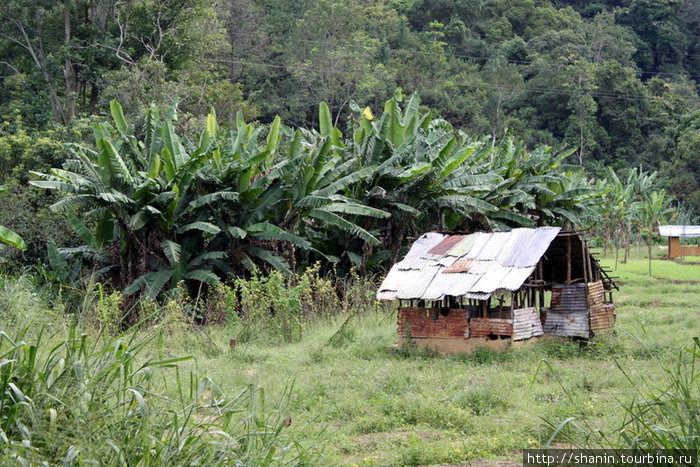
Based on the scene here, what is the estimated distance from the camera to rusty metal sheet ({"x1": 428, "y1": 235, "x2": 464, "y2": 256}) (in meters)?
11.5

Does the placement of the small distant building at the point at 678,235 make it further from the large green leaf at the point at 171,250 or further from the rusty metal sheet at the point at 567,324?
the large green leaf at the point at 171,250

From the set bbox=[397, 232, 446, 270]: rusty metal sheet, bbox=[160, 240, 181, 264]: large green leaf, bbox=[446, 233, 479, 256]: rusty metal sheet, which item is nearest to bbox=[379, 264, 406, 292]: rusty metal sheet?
bbox=[397, 232, 446, 270]: rusty metal sheet

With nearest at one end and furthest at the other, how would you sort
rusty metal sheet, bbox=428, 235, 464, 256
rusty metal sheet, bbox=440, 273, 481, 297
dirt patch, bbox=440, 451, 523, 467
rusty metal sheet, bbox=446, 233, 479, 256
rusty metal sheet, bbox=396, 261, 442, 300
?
dirt patch, bbox=440, 451, 523, 467 < rusty metal sheet, bbox=440, 273, 481, 297 < rusty metal sheet, bbox=396, 261, 442, 300 < rusty metal sheet, bbox=446, 233, 479, 256 < rusty metal sheet, bbox=428, 235, 464, 256

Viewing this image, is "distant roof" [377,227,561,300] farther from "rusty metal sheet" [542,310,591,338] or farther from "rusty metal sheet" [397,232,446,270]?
"rusty metal sheet" [542,310,591,338]

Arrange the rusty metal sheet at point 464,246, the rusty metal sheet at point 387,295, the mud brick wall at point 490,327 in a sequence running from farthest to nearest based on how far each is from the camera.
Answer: the rusty metal sheet at point 464,246
the rusty metal sheet at point 387,295
the mud brick wall at point 490,327

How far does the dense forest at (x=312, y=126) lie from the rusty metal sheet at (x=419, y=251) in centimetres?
239

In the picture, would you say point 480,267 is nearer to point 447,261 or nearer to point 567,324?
point 447,261

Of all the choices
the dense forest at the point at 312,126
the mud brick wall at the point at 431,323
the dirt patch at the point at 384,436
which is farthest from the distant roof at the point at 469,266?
the dirt patch at the point at 384,436

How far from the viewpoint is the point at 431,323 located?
10.9 m

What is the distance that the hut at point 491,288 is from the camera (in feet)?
34.2

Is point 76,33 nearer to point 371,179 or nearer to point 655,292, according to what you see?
point 371,179

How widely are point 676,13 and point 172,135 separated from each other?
168 ft

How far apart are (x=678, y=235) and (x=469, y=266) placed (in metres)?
17.8

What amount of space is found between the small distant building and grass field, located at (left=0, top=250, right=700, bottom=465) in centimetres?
1358
